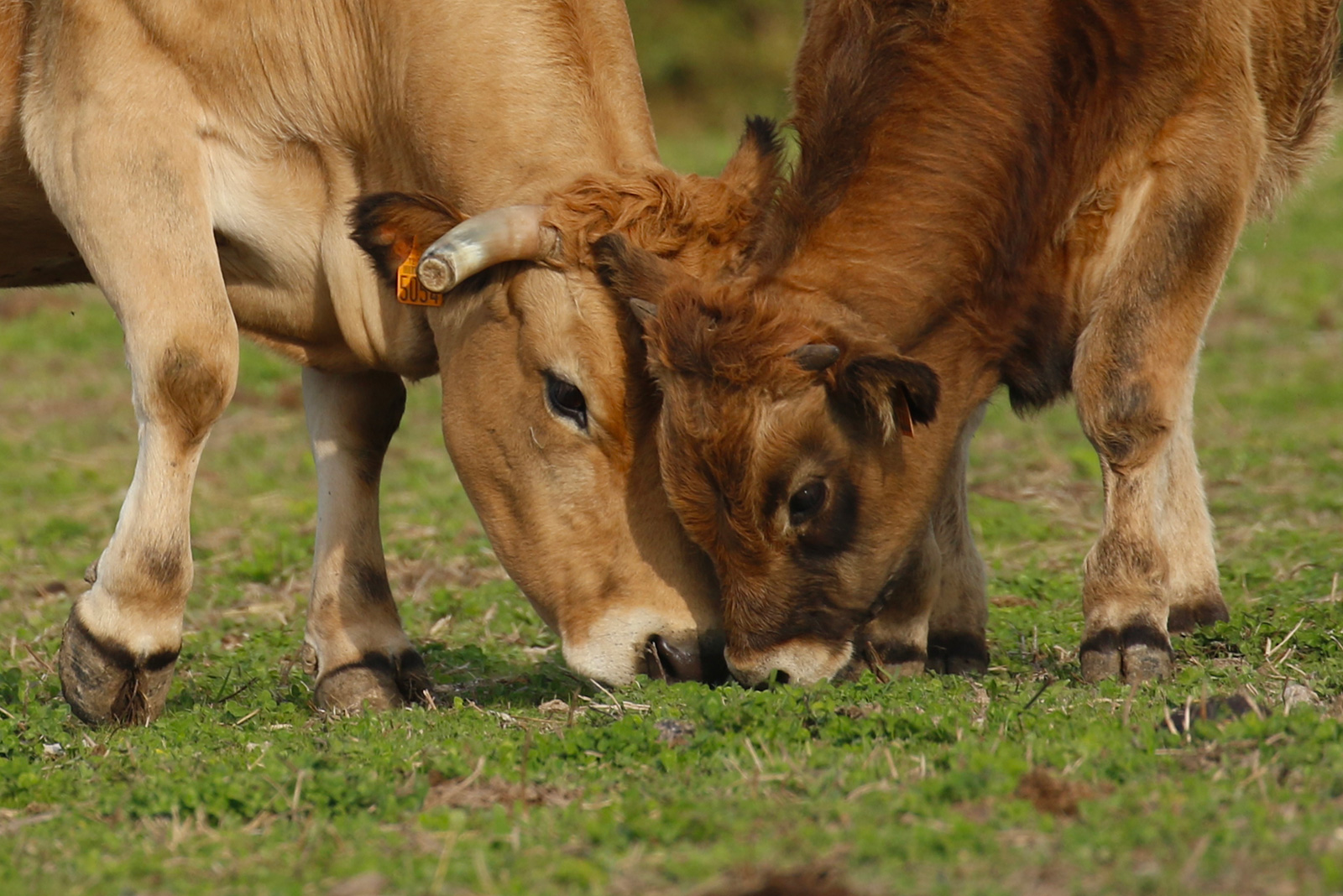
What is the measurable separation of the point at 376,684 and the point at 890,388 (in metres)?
2.12

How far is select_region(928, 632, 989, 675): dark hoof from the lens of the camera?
5.55m

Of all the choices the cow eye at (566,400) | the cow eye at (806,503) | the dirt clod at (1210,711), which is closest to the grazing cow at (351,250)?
the cow eye at (566,400)

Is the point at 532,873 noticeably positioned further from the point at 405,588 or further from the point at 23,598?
the point at 23,598

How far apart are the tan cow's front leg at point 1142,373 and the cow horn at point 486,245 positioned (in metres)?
1.74

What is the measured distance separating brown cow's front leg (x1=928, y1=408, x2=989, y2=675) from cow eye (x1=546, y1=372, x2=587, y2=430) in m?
1.32

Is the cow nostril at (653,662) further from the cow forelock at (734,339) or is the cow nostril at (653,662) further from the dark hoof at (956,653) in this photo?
the dark hoof at (956,653)

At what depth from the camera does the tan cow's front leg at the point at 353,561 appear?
5.62 m

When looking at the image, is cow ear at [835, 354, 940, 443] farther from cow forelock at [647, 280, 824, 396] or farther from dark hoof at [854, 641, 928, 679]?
dark hoof at [854, 641, 928, 679]

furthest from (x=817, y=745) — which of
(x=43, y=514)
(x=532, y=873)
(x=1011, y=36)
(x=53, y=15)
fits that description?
(x=43, y=514)

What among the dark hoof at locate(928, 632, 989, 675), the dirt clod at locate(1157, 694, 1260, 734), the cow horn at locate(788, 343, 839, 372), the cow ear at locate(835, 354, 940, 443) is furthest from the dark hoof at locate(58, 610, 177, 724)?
the dirt clod at locate(1157, 694, 1260, 734)

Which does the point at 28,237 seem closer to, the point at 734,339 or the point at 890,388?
the point at 734,339

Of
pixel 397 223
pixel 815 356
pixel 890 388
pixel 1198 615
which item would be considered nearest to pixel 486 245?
pixel 397 223

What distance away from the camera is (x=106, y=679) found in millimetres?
4898

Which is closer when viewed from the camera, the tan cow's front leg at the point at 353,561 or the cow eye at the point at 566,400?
the cow eye at the point at 566,400
